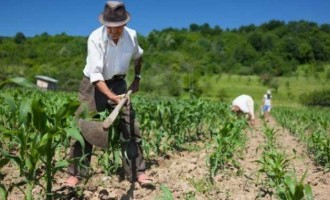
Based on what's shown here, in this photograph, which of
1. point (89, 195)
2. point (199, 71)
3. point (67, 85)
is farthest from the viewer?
point (199, 71)

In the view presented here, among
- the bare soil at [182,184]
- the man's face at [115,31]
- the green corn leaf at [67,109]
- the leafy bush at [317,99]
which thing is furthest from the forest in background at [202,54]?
the green corn leaf at [67,109]

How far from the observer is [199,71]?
6969 cm

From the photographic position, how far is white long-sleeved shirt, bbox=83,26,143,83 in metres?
3.67

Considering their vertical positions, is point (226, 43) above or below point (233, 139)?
above

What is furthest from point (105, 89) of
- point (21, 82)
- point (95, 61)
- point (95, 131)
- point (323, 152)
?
point (323, 152)

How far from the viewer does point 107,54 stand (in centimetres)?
378

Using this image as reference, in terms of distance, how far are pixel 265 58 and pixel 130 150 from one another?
258ft

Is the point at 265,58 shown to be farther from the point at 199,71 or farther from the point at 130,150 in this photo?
the point at 130,150

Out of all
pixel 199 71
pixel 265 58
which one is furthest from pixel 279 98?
pixel 265 58

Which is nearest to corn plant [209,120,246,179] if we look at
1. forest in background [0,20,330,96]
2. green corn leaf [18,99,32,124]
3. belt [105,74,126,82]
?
belt [105,74,126,82]

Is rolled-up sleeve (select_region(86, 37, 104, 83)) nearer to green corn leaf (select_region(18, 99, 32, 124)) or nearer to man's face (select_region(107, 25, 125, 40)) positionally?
man's face (select_region(107, 25, 125, 40))

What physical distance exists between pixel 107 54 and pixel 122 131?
70 cm

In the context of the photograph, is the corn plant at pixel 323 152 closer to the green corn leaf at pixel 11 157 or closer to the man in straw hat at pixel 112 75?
the man in straw hat at pixel 112 75

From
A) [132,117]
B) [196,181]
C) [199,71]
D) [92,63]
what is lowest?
[196,181]
